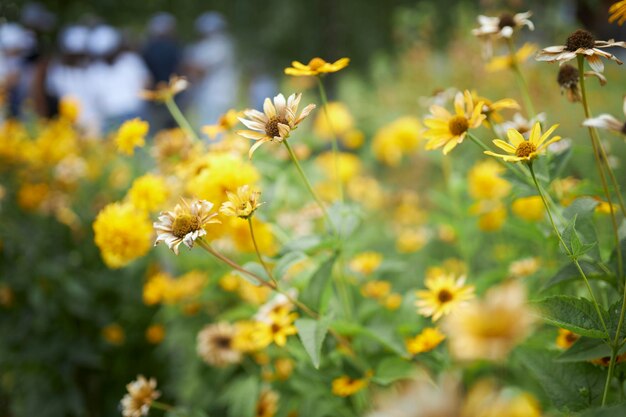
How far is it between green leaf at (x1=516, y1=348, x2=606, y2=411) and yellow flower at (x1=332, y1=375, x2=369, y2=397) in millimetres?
216

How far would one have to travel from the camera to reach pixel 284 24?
3.05m

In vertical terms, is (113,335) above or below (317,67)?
below

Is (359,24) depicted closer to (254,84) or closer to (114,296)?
(254,84)

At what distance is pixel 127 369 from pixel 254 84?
2989mm

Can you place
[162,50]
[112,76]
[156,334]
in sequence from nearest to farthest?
[156,334] → [112,76] → [162,50]

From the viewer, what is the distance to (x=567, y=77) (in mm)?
521

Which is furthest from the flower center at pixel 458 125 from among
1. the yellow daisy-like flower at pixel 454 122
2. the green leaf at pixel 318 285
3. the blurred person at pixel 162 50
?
the blurred person at pixel 162 50

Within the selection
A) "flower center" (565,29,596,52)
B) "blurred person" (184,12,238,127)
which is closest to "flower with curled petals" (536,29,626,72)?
"flower center" (565,29,596,52)

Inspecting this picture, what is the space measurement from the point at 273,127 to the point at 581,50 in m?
0.30

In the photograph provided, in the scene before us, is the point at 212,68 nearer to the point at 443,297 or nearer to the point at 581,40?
the point at 443,297

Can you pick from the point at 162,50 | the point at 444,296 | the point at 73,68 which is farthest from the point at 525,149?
the point at 162,50

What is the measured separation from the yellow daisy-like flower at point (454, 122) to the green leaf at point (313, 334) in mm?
238

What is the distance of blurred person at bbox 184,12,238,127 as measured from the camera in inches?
130

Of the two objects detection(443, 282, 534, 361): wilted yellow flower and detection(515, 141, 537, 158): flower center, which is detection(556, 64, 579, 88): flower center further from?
detection(443, 282, 534, 361): wilted yellow flower
